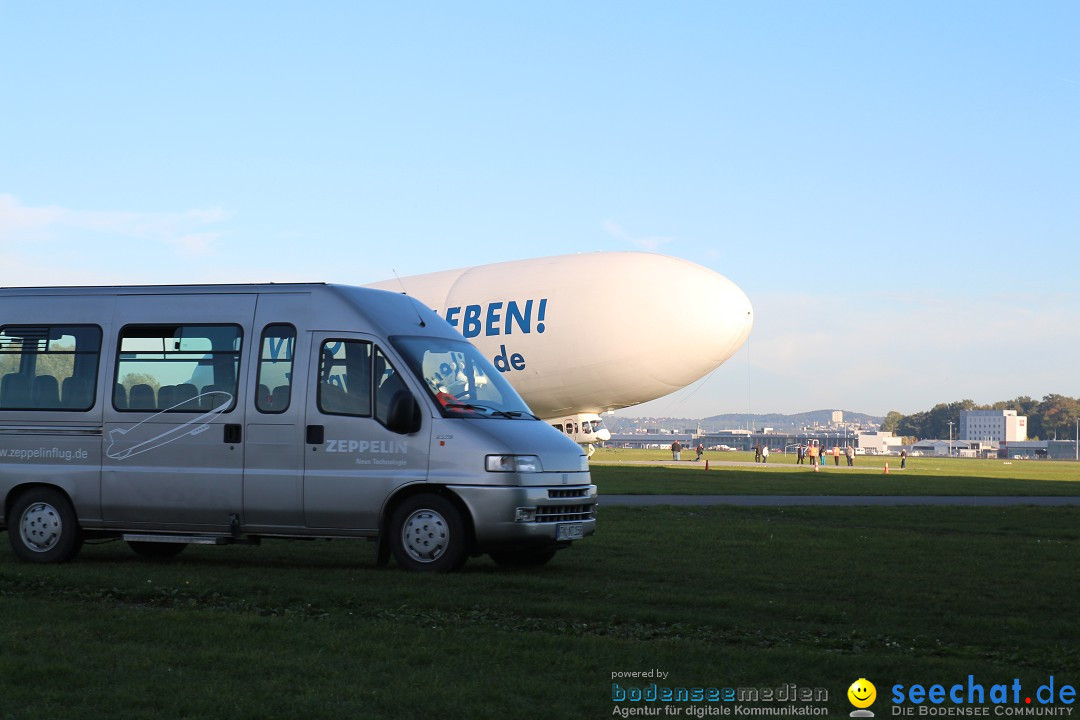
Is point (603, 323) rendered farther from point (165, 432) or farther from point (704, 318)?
point (165, 432)

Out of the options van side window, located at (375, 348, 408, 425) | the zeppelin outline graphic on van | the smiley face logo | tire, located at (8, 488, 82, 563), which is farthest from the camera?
tire, located at (8, 488, 82, 563)

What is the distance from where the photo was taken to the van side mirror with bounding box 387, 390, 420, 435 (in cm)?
1355

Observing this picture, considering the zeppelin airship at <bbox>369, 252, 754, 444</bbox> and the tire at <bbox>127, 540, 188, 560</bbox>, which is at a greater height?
the zeppelin airship at <bbox>369, 252, 754, 444</bbox>

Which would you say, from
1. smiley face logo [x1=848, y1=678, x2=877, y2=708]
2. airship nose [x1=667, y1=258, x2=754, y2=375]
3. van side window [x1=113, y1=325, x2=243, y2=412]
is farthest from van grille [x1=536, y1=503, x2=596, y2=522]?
airship nose [x1=667, y1=258, x2=754, y2=375]

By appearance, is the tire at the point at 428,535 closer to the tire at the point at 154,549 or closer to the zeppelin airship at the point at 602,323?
the tire at the point at 154,549

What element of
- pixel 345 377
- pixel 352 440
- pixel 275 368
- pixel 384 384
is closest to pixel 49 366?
pixel 275 368

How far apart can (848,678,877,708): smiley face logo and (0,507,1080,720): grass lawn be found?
70 mm

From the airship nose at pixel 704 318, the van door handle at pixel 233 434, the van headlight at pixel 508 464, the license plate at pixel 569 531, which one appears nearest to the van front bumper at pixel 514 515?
the license plate at pixel 569 531

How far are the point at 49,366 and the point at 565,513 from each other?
635 centimetres

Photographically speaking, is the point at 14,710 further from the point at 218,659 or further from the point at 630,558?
the point at 630,558

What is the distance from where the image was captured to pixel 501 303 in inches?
1875

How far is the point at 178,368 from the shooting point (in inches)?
577

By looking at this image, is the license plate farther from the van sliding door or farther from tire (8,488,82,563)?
tire (8,488,82,563)

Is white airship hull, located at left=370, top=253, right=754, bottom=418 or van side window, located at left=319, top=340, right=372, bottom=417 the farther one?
white airship hull, located at left=370, top=253, right=754, bottom=418
